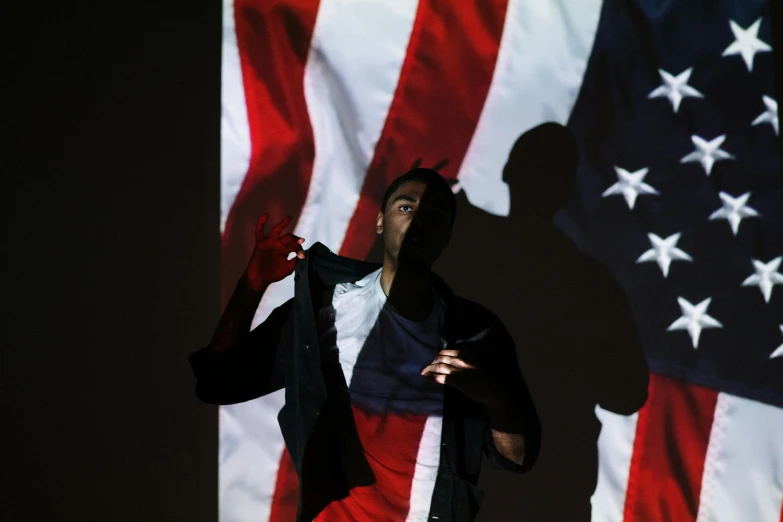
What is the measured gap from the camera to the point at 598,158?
1827 millimetres

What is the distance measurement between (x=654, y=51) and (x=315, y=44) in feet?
2.65

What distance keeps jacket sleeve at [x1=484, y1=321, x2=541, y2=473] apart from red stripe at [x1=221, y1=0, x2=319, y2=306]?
0.70m

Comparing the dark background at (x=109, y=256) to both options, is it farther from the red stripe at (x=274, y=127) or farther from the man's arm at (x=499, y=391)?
the man's arm at (x=499, y=391)

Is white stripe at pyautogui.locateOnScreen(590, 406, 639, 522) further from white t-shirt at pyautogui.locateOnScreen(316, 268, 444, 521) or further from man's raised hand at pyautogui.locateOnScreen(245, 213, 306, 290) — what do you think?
man's raised hand at pyautogui.locateOnScreen(245, 213, 306, 290)

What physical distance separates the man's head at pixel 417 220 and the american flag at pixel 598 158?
0.49m

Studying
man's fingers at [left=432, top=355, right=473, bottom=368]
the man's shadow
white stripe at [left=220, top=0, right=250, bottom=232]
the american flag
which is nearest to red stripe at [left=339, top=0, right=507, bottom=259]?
the american flag

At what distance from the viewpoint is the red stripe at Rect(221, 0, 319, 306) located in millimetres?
1807

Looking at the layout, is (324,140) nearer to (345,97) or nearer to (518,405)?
(345,97)

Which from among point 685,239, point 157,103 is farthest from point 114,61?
point 685,239

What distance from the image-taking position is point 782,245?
181 centimetres

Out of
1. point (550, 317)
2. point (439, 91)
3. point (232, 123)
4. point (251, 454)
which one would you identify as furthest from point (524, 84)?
point (251, 454)

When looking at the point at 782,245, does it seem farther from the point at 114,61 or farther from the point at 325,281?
the point at 114,61

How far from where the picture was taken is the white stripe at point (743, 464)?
1.78 meters

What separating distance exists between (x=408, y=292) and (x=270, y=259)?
0.25 m
